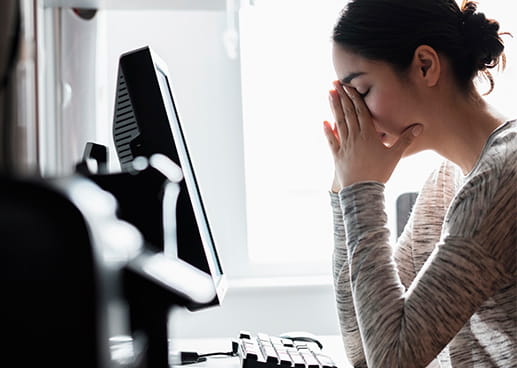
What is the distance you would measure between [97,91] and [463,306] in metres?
0.57

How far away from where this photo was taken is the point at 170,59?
2.45 meters

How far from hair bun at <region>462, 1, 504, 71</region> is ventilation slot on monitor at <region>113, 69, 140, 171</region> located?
576mm

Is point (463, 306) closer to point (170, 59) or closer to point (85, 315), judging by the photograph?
point (85, 315)

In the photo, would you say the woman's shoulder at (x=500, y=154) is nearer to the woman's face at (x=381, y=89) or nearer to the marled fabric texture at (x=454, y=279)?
the marled fabric texture at (x=454, y=279)

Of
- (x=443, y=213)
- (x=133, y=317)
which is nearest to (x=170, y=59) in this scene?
(x=443, y=213)

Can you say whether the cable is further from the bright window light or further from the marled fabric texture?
the bright window light

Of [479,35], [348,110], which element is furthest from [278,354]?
[479,35]

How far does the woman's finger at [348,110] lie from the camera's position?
126 centimetres

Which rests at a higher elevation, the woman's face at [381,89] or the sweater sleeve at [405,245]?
the woman's face at [381,89]

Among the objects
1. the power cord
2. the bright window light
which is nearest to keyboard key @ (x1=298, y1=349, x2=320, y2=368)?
the power cord

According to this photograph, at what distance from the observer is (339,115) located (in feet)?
4.25

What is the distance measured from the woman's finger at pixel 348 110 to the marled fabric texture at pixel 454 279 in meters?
0.13

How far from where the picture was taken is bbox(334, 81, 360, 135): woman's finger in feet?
4.15

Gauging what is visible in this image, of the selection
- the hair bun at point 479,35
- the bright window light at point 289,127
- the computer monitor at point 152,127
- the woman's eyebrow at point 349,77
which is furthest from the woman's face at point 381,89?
the bright window light at point 289,127
